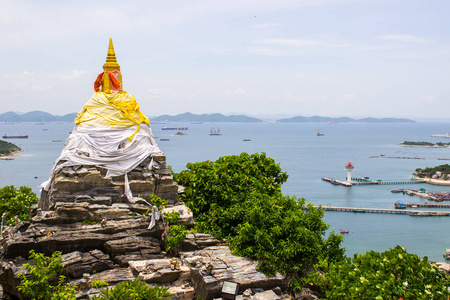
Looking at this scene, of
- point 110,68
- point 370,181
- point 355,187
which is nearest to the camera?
point 110,68

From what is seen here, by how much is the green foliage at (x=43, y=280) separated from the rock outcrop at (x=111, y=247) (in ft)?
1.27

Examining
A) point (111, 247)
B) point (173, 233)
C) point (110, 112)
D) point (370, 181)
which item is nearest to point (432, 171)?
point (370, 181)

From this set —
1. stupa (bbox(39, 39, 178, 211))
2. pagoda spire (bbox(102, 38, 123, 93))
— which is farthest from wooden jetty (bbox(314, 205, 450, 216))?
pagoda spire (bbox(102, 38, 123, 93))

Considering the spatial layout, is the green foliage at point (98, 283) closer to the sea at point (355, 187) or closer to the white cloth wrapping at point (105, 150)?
the white cloth wrapping at point (105, 150)

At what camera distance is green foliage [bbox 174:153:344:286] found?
63.2 ft

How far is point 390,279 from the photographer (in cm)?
1423

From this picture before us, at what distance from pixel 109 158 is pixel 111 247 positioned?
15.9ft

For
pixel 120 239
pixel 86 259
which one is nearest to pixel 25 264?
pixel 86 259

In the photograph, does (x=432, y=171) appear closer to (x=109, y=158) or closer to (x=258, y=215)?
(x=258, y=215)

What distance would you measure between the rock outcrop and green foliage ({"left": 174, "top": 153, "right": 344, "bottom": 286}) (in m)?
0.76

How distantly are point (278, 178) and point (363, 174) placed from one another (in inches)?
2847

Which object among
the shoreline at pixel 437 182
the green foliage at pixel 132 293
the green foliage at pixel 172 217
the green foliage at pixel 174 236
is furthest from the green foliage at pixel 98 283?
the shoreline at pixel 437 182

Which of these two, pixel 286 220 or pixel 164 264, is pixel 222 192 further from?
pixel 164 264

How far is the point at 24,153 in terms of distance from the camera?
112500 mm
